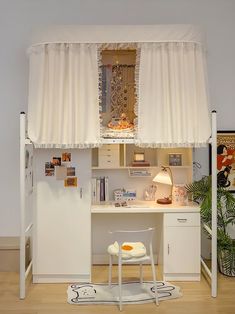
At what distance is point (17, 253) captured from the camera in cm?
426

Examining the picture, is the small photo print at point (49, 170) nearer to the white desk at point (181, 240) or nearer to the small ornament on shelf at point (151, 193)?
the white desk at point (181, 240)

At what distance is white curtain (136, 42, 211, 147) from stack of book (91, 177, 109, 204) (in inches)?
33.6

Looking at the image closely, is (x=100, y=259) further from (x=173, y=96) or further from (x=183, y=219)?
(x=173, y=96)

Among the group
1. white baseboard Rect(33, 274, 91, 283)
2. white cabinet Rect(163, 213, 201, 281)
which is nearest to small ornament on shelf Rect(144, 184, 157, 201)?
white cabinet Rect(163, 213, 201, 281)

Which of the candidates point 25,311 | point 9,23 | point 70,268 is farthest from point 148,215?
point 9,23

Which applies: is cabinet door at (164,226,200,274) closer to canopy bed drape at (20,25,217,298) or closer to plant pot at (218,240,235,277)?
plant pot at (218,240,235,277)

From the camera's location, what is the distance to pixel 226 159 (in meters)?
4.59

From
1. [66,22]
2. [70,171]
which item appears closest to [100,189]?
[70,171]

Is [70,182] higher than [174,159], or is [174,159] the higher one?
[174,159]

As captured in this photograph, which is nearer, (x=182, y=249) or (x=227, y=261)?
(x=182, y=249)

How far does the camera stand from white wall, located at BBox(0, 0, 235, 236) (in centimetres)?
450

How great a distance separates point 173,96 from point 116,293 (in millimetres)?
1924

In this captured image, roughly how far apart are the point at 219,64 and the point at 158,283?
2537 millimetres

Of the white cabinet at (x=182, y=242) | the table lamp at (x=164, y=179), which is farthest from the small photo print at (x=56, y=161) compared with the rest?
the white cabinet at (x=182, y=242)
